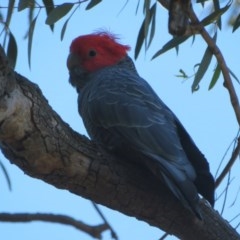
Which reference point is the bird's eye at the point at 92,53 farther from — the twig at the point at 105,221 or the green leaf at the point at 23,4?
the twig at the point at 105,221

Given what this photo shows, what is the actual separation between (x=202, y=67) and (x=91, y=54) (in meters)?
0.88

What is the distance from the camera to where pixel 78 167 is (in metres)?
2.06

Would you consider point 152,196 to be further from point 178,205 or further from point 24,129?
point 24,129

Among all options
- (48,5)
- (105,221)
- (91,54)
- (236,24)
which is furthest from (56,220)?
(91,54)

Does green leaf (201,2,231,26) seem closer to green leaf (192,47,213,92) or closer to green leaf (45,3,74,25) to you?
green leaf (192,47,213,92)

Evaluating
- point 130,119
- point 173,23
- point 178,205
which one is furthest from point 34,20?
point 178,205

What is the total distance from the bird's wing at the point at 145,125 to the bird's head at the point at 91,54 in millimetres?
557

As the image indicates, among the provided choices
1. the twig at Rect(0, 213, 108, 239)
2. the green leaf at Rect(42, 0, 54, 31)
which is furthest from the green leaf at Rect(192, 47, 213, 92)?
the twig at Rect(0, 213, 108, 239)

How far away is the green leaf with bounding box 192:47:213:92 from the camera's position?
2.42 meters

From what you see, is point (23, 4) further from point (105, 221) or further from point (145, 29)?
point (105, 221)

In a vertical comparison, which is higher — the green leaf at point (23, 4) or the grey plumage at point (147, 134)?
the green leaf at point (23, 4)

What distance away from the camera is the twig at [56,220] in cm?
212

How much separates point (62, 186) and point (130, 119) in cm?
37

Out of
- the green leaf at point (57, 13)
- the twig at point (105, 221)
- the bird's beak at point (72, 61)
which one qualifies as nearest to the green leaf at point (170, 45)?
the green leaf at point (57, 13)
